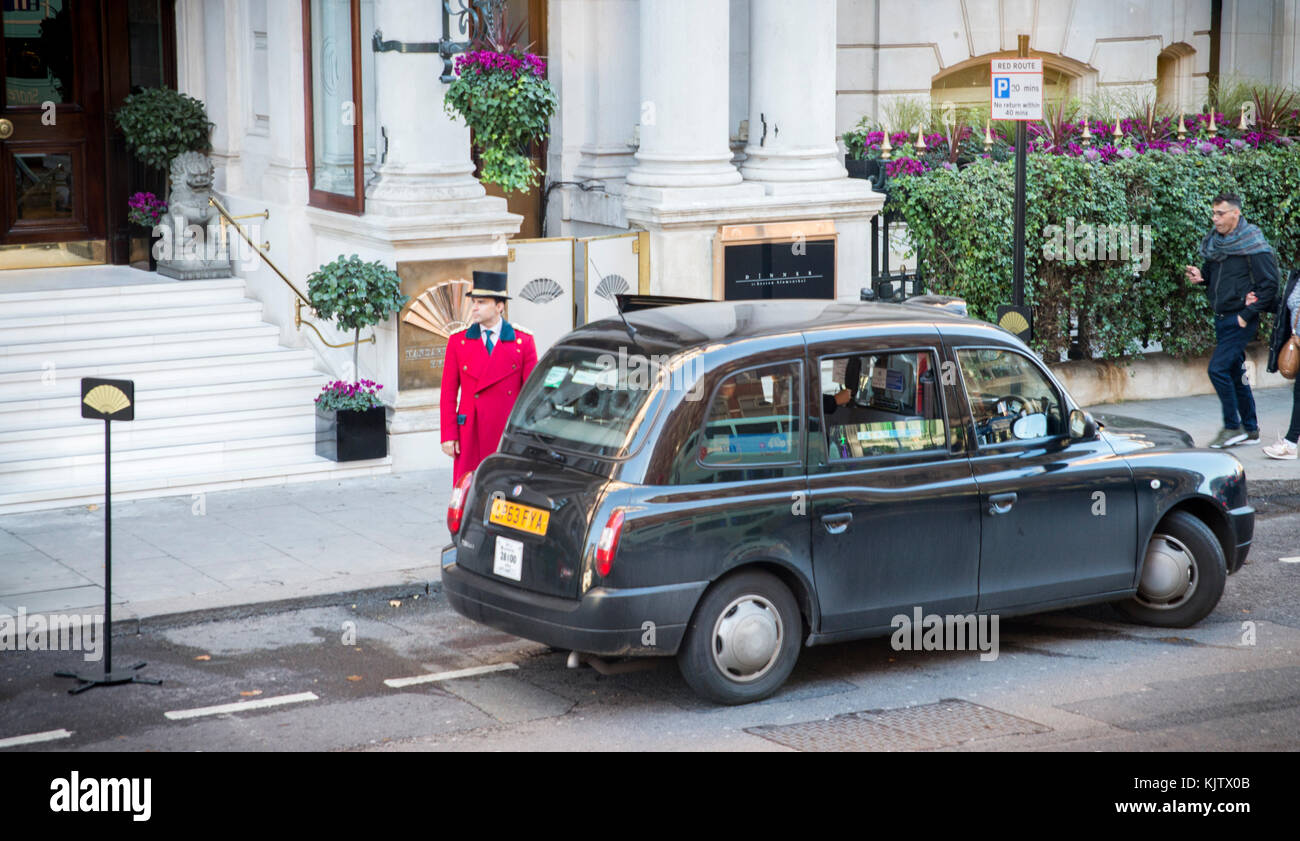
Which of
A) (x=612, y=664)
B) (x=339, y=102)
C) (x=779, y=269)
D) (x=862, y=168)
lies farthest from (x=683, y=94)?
(x=612, y=664)

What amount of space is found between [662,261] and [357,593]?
5.64m

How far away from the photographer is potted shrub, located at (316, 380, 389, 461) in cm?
1305

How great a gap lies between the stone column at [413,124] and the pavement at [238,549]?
2257mm

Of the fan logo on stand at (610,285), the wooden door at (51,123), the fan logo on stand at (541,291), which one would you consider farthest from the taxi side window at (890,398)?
the wooden door at (51,123)

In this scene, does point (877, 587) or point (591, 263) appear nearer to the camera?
point (877, 587)

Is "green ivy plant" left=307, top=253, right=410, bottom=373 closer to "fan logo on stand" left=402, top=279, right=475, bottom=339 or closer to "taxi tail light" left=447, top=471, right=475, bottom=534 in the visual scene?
"fan logo on stand" left=402, top=279, right=475, bottom=339

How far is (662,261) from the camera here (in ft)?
48.5

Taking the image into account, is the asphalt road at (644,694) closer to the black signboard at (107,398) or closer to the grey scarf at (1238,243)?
the black signboard at (107,398)

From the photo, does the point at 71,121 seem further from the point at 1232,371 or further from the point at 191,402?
the point at 1232,371

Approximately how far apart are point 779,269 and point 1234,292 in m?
3.95

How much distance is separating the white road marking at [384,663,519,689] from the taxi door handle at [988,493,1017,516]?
8.44 feet

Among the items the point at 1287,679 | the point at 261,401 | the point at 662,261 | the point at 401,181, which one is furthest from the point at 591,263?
the point at 1287,679
